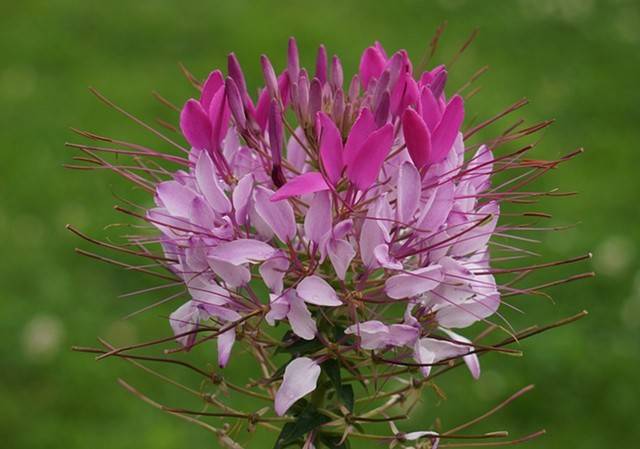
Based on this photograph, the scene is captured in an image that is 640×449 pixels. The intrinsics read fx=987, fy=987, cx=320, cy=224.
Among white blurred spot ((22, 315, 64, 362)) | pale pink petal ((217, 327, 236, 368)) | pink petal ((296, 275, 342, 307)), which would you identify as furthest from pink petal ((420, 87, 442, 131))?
white blurred spot ((22, 315, 64, 362))

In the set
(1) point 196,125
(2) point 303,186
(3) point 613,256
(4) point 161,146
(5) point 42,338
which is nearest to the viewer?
(2) point 303,186

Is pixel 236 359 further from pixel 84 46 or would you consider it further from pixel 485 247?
pixel 84 46

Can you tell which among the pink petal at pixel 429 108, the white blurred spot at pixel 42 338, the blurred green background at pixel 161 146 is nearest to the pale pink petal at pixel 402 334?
the pink petal at pixel 429 108

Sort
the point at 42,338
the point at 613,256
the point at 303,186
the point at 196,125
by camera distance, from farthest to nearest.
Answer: the point at 613,256 → the point at 42,338 → the point at 196,125 → the point at 303,186

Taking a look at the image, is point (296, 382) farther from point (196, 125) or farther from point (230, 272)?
point (196, 125)

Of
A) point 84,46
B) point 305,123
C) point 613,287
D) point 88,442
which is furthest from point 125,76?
point 305,123

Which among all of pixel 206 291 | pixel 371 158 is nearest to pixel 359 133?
pixel 371 158

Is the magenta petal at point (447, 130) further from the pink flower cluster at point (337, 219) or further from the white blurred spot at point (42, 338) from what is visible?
the white blurred spot at point (42, 338)
